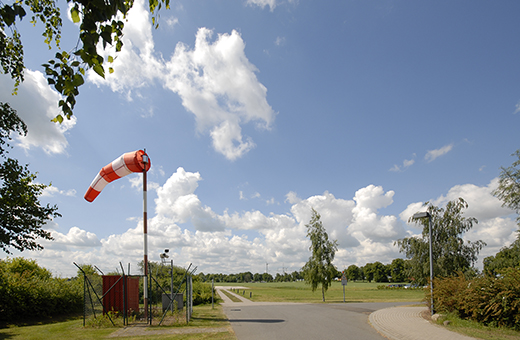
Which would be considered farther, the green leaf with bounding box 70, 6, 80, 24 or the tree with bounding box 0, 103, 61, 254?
the tree with bounding box 0, 103, 61, 254

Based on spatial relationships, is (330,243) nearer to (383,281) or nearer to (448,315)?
(448,315)

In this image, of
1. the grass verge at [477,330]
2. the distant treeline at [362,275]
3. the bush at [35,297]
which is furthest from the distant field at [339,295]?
the distant treeline at [362,275]

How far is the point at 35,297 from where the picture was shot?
16.6m

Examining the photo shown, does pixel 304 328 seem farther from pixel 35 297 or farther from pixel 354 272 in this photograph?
pixel 354 272

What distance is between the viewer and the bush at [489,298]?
34.4ft

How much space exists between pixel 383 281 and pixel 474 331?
133 m

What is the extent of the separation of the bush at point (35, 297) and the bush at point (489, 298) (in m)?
19.4

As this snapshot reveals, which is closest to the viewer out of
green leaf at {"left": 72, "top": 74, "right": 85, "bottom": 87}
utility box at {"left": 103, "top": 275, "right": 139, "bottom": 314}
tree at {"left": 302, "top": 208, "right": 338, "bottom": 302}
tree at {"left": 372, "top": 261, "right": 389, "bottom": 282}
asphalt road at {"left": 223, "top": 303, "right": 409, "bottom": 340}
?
green leaf at {"left": 72, "top": 74, "right": 85, "bottom": 87}

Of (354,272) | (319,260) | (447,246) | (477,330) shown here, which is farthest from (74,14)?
(354,272)

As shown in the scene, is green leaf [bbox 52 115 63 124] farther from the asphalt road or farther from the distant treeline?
the distant treeline

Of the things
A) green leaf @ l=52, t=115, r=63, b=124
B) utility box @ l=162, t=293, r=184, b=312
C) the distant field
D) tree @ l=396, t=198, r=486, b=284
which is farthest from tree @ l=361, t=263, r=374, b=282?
green leaf @ l=52, t=115, r=63, b=124

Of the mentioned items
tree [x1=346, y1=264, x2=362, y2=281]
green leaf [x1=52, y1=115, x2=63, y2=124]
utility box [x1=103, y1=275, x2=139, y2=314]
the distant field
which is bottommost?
tree [x1=346, y1=264, x2=362, y2=281]

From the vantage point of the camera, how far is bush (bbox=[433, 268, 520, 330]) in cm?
1049

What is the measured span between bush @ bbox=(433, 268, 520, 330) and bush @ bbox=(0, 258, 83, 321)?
19.4 metres
